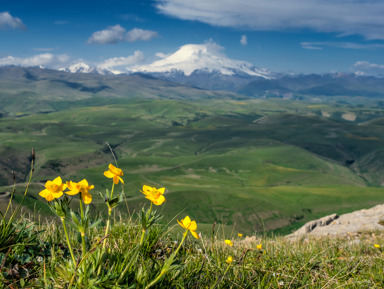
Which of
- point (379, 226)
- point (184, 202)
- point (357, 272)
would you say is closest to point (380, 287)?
point (357, 272)

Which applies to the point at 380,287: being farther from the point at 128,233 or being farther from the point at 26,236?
the point at 26,236

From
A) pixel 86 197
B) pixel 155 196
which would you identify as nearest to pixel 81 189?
pixel 86 197

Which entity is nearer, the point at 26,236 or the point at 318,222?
the point at 26,236

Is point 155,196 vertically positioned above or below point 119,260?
above

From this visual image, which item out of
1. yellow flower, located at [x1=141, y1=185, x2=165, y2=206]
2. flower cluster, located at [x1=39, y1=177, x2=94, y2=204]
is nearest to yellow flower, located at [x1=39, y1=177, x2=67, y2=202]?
flower cluster, located at [x1=39, y1=177, x2=94, y2=204]

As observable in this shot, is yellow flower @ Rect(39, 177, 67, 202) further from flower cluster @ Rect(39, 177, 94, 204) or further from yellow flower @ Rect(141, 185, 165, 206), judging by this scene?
yellow flower @ Rect(141, 185, 165, 206)

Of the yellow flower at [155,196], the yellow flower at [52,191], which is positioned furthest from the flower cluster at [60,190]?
the yellow flower at [155,196]

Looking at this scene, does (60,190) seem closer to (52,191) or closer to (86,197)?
(52,191)

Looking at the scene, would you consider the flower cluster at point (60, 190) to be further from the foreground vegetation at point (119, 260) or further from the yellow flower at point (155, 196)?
the yellow flower at point (155, 196)

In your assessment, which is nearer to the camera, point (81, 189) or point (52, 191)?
point (52, 191)

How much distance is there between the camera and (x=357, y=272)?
23.9 ft

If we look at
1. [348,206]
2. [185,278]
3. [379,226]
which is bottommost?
[348,206]

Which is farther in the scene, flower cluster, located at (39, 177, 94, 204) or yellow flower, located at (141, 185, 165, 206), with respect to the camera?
yellow flower, located at (141, 185, 165, 206)

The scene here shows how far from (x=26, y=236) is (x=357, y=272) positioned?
6.90 metres
